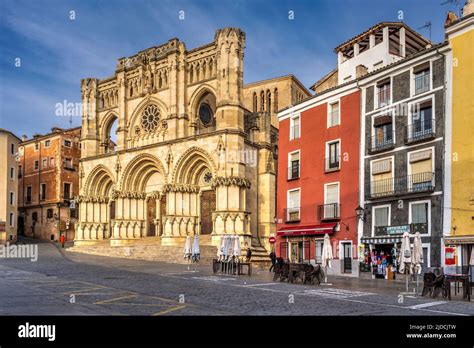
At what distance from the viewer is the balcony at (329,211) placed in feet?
107

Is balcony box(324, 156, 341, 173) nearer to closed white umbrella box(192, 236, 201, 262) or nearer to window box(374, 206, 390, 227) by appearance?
window box(374, 206, 390, 227)

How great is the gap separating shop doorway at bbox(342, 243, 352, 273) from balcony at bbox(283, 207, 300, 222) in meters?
4.58

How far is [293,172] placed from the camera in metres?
37.1

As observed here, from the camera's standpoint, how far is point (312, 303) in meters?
16.0

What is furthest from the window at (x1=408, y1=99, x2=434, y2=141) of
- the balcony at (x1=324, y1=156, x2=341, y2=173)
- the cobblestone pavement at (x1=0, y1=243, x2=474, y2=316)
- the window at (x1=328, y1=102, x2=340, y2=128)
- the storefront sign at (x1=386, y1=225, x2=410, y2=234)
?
the cobblestone pavement at (x1=0, y1=243, x2=474, y2=316)

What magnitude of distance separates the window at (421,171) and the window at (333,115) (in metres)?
6.71

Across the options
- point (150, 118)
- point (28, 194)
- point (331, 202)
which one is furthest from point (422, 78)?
point (28, 194)

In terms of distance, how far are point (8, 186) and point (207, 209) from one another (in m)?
25.9

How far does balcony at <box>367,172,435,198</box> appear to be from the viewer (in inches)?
1080

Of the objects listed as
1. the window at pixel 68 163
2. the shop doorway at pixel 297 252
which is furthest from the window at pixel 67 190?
the shop doorway at pixel 297 252

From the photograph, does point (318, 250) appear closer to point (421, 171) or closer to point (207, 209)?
point (421, 171)

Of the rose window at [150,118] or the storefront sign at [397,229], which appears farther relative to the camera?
the rose window at [150,118]

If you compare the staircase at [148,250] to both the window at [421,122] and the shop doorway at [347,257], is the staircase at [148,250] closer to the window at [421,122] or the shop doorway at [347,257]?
the shop doorway at [347,257]
